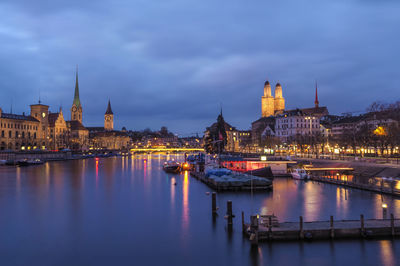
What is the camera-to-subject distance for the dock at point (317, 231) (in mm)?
24484

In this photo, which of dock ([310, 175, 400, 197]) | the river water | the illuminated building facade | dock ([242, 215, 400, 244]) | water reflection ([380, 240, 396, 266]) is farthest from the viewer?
the illuminated building facade

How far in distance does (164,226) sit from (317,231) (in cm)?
1422

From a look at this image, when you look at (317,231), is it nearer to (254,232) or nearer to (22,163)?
(254,232)

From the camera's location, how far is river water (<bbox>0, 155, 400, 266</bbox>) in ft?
78.4

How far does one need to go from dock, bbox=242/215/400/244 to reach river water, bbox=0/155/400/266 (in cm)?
47

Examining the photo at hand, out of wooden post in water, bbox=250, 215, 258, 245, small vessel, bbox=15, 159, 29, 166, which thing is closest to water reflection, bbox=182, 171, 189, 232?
wooden post in water, bbox=250, 215, 258, 245

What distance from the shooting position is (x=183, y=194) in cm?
5162

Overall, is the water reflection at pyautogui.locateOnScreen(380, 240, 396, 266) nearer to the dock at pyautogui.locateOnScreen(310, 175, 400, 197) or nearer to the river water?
the river water

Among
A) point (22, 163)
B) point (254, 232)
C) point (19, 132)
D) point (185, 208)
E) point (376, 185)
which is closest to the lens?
point (254, 232)

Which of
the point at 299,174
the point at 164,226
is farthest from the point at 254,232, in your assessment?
the point at 299,174

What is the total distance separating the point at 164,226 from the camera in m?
33.2

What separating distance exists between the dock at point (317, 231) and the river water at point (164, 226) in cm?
47

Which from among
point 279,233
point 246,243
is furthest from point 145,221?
point 279,233

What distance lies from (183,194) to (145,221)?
1670 cm
